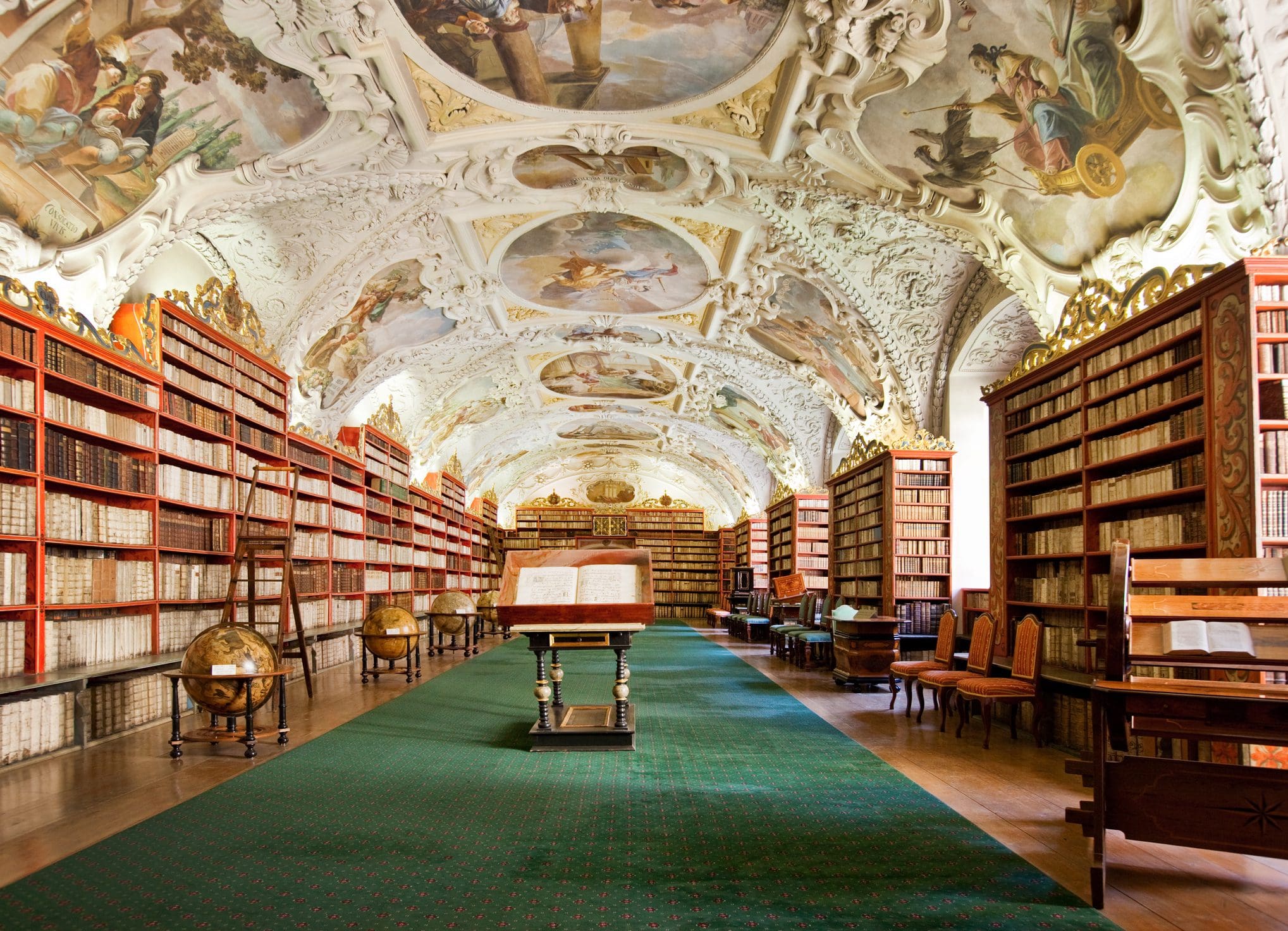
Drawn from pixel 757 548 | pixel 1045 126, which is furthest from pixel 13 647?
pixel 757 548

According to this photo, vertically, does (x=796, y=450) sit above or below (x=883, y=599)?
above

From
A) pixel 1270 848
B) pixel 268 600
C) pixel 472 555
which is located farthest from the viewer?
pixel 472 555

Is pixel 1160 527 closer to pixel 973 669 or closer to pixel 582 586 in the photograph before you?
pixel 973 669

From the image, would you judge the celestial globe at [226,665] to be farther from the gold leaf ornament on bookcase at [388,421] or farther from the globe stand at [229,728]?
the gold leaf ornament on bookcase at [388,421]

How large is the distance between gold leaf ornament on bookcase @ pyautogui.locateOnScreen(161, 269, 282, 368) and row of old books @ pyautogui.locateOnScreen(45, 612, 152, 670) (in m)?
3.48

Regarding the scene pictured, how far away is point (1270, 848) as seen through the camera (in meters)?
4.07

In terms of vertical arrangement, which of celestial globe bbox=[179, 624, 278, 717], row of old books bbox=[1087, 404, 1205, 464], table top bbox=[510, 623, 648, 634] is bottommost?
celestial globe bbox=[179, 624, 278, 717]

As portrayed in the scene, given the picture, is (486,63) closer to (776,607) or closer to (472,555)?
(776,607)

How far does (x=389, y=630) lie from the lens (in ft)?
39.9

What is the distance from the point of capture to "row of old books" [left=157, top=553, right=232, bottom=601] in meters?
9.33

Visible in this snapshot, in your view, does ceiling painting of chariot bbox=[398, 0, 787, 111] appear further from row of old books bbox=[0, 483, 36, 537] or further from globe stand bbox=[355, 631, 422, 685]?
globe stand bbox=[355, 631, 422, 685]

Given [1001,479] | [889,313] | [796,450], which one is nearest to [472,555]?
[796,450]

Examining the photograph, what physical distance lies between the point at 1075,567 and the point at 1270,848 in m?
4.82

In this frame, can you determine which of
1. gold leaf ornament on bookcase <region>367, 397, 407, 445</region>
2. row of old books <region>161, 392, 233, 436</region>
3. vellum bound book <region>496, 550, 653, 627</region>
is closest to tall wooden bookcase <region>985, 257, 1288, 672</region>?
vellum bound book <region>496, 550, 653, 627</region>
